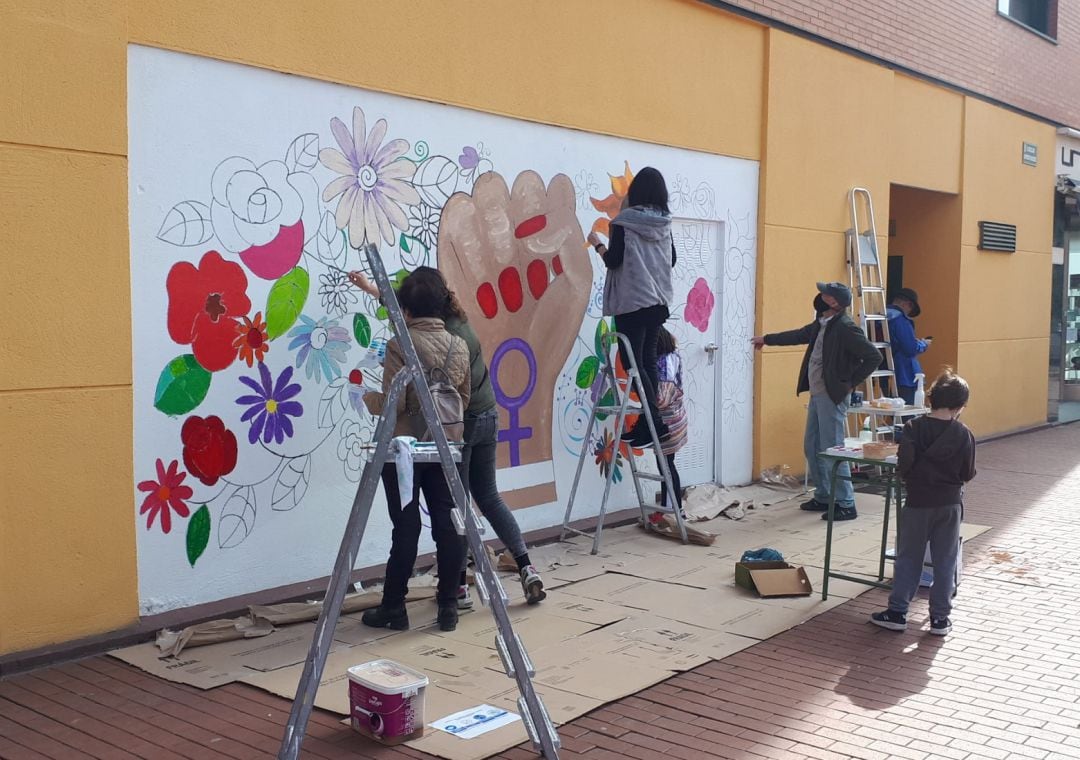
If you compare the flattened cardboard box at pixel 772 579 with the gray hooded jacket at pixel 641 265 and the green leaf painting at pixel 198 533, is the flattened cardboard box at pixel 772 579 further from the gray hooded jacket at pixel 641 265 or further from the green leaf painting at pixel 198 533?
the green leaf painting at pixel 198 533

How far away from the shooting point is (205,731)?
167 inches

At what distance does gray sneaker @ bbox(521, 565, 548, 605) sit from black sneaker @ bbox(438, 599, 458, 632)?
1.77ft

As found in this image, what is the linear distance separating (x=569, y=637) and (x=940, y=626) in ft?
6.66

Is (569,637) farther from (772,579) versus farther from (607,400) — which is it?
(607,400)

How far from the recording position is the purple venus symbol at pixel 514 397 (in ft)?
24.0

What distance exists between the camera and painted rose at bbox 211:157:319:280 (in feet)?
18.6

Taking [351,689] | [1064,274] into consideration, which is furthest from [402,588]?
[1064,274]

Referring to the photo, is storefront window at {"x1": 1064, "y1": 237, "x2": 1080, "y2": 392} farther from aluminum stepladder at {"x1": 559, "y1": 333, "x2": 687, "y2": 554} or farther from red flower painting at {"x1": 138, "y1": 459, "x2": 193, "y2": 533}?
red flower painting at {"x1": 138, "y1": 459, "x2": 193, "y2": 533}

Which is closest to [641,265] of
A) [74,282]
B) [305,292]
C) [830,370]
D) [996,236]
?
[830,370]

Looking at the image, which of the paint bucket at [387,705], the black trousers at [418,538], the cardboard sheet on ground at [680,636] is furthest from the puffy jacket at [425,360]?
the cardboard sheet on ground at [680,636]

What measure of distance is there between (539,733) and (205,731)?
139 cm

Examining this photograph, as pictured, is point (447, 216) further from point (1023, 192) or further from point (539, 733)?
point (1023, 192)

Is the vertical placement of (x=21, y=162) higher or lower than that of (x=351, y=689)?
higher

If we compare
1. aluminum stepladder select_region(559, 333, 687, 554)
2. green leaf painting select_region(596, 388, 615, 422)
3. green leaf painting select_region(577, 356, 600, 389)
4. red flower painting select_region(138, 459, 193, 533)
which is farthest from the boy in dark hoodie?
red flower painting select_region(138, 459, 193, 533)
